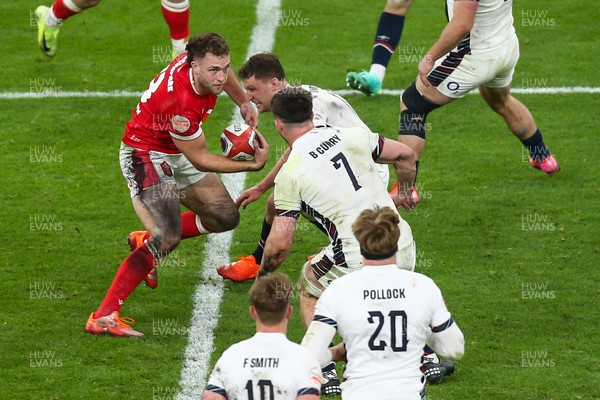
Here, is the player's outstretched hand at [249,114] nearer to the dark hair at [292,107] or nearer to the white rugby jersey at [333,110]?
the white rugby jersey at [333,110]

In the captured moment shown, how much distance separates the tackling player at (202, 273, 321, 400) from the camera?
482cm

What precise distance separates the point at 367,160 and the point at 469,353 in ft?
5.14

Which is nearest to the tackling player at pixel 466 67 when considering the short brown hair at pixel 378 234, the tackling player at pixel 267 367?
the short brown hair at pixel 378 234

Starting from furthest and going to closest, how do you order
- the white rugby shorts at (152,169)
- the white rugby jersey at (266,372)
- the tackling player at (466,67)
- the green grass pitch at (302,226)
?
the tackling player at (466,67), the white rugby shorts at (152,169), the green grass pitch at (302,226), the white rugby jersey at (266,372)

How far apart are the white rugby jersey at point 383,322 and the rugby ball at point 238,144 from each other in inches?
105

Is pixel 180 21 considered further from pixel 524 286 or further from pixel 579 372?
pixel 579 372

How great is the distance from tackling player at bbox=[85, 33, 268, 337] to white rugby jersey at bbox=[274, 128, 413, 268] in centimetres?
125

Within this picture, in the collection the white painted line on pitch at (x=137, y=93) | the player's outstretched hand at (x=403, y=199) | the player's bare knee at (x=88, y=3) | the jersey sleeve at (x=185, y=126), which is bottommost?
the white painted line on pitch at (x=137, y=93)

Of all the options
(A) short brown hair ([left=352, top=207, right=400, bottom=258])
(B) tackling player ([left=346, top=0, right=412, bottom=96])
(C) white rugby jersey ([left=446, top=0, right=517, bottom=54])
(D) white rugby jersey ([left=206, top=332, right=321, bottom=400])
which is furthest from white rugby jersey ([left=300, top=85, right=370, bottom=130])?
(B) tackling player ([left=346, top=0, right=412, bottom=96])

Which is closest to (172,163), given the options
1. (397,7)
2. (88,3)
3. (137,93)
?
(88,3)

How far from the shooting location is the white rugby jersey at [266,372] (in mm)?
4820

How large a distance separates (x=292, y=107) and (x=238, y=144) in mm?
1321

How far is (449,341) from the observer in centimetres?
525

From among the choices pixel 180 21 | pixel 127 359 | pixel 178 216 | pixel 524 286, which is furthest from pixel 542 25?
pixel 127 359
